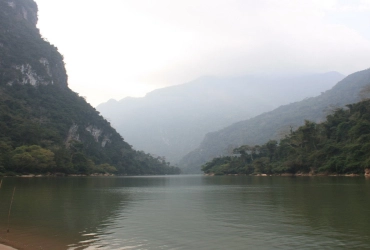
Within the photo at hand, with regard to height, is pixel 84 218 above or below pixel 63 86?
below

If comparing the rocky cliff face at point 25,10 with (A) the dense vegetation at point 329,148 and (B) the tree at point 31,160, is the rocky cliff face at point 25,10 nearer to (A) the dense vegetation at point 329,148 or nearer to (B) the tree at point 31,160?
(B) the tree at point 31,160

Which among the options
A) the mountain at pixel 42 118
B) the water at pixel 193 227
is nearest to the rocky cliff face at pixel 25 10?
the mountain at pixel 42 118

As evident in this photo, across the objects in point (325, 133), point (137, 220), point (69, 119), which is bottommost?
point (137, 220)

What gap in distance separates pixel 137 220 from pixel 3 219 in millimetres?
6232

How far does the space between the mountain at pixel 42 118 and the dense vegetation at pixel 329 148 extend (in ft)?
194

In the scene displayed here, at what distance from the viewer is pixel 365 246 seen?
32.3 feet

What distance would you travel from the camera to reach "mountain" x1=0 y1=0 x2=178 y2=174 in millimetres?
82588

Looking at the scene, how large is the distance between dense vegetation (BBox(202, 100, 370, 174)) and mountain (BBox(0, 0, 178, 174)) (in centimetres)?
5900

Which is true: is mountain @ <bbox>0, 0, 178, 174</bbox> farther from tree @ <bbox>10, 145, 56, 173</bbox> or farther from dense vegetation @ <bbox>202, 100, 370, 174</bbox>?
dense vegetation @ <bbox>202, 100, 370, 174</bbox>

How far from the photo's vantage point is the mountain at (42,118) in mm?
82588

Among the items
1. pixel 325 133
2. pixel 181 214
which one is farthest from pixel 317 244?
pixel 325 133

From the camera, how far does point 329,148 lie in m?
73.1

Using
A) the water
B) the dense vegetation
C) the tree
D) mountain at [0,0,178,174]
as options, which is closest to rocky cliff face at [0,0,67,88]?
mountain at [0,0,178,174]

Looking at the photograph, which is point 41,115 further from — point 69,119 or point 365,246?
point 365,246
